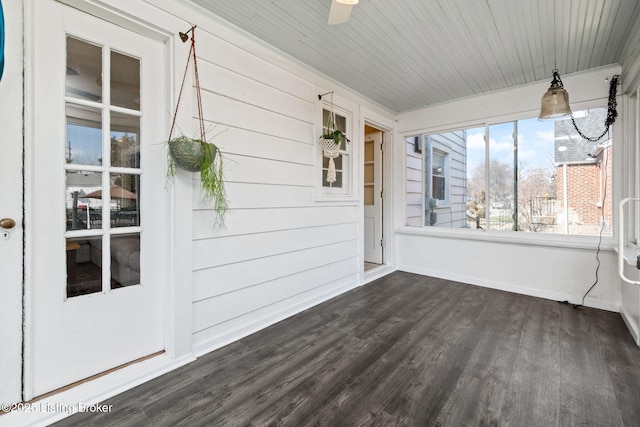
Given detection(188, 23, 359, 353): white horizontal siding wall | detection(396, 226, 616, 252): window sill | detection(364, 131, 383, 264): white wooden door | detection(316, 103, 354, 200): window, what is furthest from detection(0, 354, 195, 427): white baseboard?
detection(396, 226, 616, 252): window sill

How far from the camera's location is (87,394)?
1.60 metres

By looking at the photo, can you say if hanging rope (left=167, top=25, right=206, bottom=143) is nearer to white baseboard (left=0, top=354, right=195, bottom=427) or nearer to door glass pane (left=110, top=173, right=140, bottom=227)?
door glass pane (left=110, top=173, right=140, bottom=227)

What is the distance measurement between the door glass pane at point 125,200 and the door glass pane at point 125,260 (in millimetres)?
99

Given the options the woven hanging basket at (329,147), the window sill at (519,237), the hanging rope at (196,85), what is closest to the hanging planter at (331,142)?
the woven hanging basket at (329,147)

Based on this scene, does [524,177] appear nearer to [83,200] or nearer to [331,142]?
[331,142]

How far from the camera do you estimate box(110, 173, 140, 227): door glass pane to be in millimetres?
1817

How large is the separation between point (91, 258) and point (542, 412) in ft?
9.08

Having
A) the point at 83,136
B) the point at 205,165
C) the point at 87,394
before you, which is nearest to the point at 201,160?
the point at 205,165

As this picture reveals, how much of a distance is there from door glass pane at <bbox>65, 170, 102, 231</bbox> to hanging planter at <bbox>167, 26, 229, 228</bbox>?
42cm

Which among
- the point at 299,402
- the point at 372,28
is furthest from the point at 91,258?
the point at 372,28

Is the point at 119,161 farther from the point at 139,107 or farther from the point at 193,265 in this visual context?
the point at 193,265

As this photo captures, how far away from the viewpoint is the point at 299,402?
63.7 inches

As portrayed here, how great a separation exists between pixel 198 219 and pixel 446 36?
8.60 ft

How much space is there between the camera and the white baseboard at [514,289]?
9.79 ft
